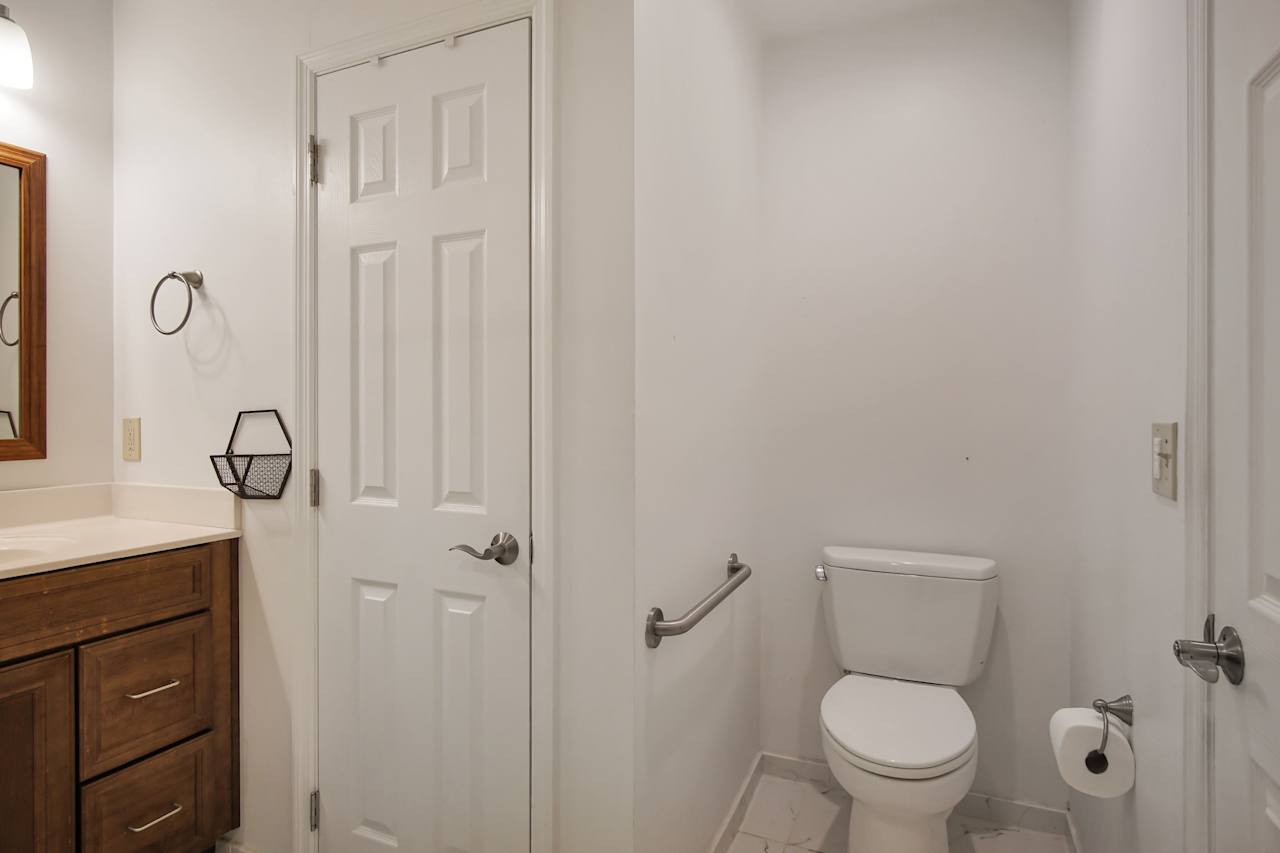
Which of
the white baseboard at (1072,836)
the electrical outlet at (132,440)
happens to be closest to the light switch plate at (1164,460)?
the white baseboard at (1072,836)

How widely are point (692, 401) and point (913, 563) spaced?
0.88m

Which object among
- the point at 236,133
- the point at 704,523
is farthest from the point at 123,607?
the point at 704,523

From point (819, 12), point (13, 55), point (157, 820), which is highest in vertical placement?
point (819, 12)

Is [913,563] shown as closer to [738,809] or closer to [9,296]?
[738,809]

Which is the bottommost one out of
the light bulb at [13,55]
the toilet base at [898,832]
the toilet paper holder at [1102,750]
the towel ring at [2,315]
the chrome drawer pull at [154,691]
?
the toilet base at [898,832]

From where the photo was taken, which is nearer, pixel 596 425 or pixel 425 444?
pixel 596 425

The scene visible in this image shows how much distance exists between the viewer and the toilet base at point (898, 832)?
150cm

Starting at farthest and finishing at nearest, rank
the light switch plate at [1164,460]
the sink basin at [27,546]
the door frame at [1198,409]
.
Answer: the sink basin at [27,546] < the light switch plate at [1164,460] < the door frame at [1198,409]

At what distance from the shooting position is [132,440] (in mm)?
1919

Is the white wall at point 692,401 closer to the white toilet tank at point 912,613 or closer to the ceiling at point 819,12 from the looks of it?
the ceiling at point 819,12

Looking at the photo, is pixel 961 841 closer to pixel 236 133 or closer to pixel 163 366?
pixel 163 366

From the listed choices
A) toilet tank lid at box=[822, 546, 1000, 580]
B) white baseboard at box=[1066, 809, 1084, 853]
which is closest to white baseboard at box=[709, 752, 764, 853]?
toilet tank lid at box=[822, 546, 1000, 580]

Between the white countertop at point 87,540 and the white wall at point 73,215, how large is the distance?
0.16 m

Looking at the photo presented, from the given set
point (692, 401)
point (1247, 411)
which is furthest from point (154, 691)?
point (1247, 411)
